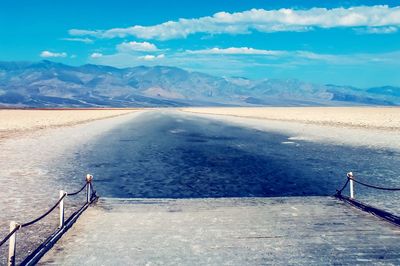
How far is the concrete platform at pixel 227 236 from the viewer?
27.5 ft

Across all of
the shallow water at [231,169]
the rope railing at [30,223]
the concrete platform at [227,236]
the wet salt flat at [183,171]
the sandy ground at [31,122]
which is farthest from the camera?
the sandy ground at [31,122]

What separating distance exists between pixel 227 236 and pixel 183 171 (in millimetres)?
11485

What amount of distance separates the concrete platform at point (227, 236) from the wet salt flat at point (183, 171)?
1466mm

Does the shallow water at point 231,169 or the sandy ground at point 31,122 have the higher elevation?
the shallow water at point 231,169

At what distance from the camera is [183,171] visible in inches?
835

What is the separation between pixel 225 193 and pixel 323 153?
14.2 meters

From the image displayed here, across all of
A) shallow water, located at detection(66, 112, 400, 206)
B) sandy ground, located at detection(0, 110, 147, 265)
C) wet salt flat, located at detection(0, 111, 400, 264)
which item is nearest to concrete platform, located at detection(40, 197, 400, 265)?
sandy ground, located at detection(0, 110, 147, 265)

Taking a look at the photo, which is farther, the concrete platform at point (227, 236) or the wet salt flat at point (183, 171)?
the wet salt flat at point (183, 171)

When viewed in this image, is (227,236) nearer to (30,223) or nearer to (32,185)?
(30,223)

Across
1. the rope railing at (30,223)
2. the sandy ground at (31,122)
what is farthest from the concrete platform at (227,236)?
the sandy ground at (31,122)

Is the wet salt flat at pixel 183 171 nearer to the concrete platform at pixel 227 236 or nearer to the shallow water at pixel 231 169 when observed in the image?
the shallow water at pixel 231 169

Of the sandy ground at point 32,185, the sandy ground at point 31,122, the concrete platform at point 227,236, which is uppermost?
the concrete platform at point 227,236

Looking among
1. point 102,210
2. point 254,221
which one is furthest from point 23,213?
point 254,221

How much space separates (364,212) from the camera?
12.2m
